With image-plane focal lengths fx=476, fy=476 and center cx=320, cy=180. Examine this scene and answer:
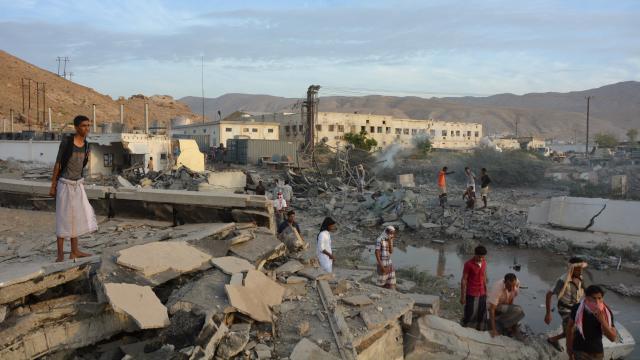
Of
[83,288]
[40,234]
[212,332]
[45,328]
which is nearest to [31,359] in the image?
[45,328]

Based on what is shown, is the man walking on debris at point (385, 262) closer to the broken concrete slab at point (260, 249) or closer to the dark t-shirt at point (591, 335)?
the broken concrete slab at point (260, 249)

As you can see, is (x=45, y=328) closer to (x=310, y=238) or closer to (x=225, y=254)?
(x=225, y=254)

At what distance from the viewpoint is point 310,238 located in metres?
12.0

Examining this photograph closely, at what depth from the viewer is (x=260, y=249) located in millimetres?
5082

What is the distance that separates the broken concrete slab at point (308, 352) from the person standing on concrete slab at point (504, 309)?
2794mm

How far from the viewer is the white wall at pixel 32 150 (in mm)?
22328

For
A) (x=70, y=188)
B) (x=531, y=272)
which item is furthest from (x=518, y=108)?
(x=70, y=188)

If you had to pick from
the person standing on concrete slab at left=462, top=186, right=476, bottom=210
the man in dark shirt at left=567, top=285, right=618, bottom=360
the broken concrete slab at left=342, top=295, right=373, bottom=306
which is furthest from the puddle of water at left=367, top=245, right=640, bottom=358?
the broken concrete slab at left=342, top=295, right=373, bottom=306

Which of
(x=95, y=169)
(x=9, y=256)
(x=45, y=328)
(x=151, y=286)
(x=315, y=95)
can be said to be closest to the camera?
(x=45, y=328)

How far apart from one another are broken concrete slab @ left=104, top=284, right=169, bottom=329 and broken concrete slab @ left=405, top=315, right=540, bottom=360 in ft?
8.42

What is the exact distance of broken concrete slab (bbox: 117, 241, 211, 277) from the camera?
394 centimetres

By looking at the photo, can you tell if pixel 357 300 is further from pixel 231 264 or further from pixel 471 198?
pixel 471 198

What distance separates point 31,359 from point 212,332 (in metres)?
1.14

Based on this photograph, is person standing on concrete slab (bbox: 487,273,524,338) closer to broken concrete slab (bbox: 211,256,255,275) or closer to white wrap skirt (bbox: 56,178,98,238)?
broken concrete slab (bbox: 211,256,255,275)
